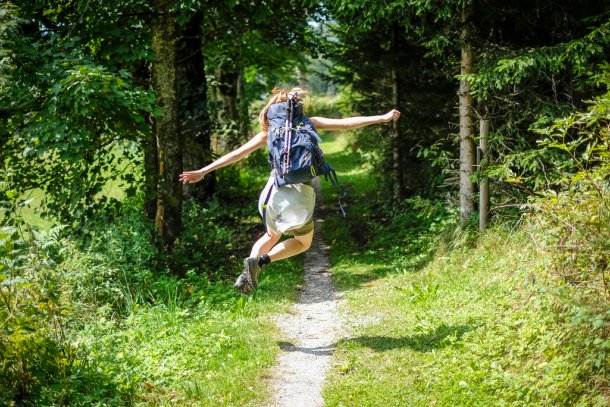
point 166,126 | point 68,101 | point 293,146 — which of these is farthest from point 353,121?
point 166,126

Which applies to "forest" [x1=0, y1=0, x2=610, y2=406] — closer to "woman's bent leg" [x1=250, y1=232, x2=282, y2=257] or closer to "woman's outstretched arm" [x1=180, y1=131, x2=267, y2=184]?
"woman's outstretched arm" [x1=180, y1=131, x2=267, y2=184]

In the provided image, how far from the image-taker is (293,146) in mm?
6207

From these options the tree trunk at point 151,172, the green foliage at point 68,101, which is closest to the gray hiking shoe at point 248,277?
the green foliage at point 68,101

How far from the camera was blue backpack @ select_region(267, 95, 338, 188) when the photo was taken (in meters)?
6.19

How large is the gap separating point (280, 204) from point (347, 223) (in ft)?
A: 25.5

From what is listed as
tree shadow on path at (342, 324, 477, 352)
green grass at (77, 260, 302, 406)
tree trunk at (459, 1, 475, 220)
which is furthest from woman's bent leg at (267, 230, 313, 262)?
tree trunk at (459, 1, 475, 220)

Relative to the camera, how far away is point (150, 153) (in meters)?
11.6

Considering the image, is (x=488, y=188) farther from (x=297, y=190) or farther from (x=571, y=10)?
(x=297, y=190)

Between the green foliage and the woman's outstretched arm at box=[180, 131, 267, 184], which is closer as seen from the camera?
the woman's outstretched arm at box=[180, 131, 267, 184]

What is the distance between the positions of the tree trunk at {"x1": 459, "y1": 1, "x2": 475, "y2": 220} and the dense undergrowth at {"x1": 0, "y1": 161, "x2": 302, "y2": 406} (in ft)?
9.51

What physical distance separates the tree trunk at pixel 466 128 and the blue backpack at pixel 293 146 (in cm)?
362

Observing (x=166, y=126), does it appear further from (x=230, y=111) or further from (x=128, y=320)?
(x=230, y=111)

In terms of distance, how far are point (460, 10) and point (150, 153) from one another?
581cm

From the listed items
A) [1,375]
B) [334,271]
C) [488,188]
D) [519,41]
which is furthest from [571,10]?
[1,375]
